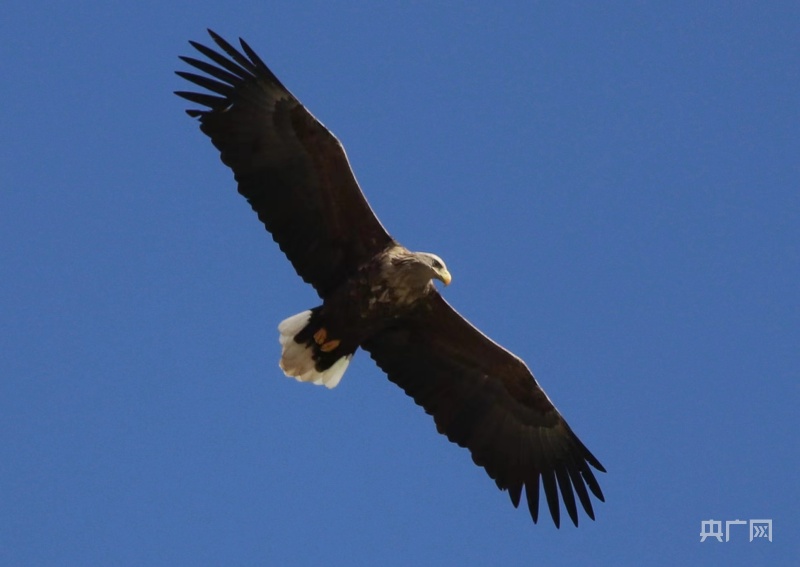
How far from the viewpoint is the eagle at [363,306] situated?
13719mm

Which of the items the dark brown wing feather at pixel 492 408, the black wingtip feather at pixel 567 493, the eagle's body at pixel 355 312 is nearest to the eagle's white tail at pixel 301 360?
the eagle's body at pixel 355 312

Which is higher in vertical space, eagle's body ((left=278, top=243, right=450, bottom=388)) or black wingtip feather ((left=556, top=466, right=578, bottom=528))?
eagle's body ((left=278, top=243, right=450, bottom=388))

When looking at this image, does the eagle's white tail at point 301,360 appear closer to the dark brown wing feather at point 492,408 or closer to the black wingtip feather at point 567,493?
the dark brown wing feather at point 492,408

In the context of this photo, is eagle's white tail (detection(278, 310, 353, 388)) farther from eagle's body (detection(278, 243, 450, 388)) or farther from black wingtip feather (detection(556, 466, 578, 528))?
black wingtip feather (detection(556, 466, 578, 528))

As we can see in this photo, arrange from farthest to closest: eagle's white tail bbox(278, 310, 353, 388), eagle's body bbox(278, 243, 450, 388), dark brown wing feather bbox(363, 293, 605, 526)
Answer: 1. dark brown wing feather bbox(363, 293, 605, 526)
2. eagle's white tail bbox(278, 310, 353, 388)
3. eagle's body bbox(278, 243, 450, 388)

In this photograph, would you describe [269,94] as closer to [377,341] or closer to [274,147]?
[274,147]

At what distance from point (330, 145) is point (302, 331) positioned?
162 centimetres

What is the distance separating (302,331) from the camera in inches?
553

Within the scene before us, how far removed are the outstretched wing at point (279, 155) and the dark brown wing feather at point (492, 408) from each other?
965 mm

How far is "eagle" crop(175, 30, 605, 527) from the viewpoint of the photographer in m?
13.7

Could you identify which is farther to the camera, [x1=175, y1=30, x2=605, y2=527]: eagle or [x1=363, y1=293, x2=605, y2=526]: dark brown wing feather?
[x1=363, y1=293, x2=605, y2=526]: dark brown wing feather

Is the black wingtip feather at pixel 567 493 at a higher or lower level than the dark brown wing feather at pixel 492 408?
lower

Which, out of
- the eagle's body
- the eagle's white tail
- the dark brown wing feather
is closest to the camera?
the eagle's body

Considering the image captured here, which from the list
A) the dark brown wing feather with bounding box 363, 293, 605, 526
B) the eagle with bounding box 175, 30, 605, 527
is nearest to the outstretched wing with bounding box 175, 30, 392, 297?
the eagle with bounding box 175, 30, 605, 527
